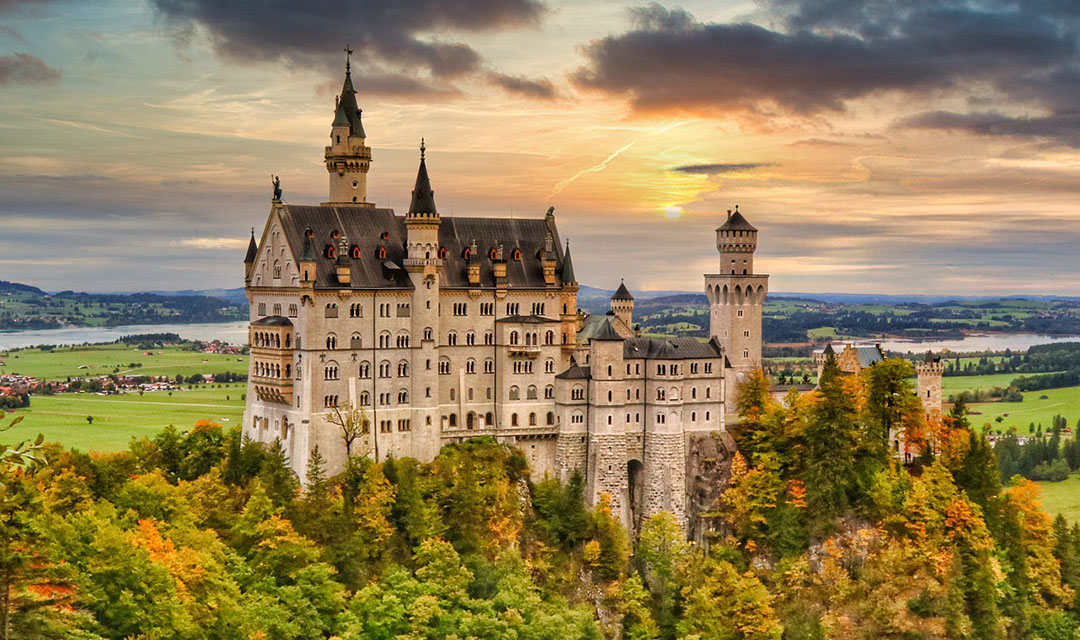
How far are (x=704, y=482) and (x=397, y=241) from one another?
35.1 m

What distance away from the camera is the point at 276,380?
324ft

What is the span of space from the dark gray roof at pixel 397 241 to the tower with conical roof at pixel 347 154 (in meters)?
4.62

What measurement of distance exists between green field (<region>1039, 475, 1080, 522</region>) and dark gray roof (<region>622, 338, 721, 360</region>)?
82.6 meters

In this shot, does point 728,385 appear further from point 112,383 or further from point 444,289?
point 112,383

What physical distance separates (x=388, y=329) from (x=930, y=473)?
49326 millimetres

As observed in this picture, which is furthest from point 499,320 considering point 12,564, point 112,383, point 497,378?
point 112,383

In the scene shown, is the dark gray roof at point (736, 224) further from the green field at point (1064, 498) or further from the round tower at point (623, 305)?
the green field at point (1064, 498)

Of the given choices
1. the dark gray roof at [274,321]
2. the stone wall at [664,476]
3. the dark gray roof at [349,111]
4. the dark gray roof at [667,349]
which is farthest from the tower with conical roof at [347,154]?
the stone wall at [664,476]

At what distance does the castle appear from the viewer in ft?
324

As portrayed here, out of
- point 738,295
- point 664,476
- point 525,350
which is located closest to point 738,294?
point 738,295

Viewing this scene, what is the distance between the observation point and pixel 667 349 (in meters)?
109

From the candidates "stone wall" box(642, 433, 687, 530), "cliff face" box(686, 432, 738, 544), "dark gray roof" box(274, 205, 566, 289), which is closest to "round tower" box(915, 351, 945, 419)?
"cliff face" box(686, 432, 738, 544)

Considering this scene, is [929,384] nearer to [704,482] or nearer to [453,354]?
[704,482]

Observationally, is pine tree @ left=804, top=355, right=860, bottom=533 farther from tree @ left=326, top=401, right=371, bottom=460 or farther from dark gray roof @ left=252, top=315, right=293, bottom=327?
dark gray roof @ left=252, top=315, right=293, bottom=327
